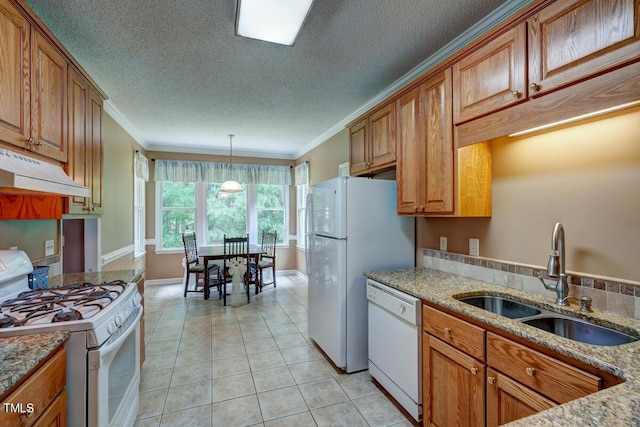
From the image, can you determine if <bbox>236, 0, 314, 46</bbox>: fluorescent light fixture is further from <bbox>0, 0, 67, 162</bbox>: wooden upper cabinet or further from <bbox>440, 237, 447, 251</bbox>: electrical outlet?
<bbox>440, 237, 447, 251</bbox>: electrical outlet

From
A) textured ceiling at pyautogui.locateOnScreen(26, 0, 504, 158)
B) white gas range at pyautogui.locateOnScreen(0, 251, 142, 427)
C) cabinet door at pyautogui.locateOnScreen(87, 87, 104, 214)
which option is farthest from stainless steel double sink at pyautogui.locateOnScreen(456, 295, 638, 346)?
cabinet door at pyautogui.locateOnScreen(87, 87, 104, 214)

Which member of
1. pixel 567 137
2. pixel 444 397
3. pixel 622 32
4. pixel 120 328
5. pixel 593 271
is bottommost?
pixel 444 397

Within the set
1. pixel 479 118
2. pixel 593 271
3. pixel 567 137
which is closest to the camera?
pixel 593 271

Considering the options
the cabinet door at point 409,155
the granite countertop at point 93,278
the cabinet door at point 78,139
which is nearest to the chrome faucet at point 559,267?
the cabinet door at point 409,155

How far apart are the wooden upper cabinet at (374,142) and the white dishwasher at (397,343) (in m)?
1.10

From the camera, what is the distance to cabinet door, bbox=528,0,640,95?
114 cm

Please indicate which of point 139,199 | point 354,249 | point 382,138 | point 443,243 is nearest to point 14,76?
point 354,249

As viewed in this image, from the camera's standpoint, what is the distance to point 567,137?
5.46ft

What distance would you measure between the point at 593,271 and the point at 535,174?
2.02 feet

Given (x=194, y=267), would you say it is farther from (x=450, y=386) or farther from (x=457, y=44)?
(x=457, y=44)

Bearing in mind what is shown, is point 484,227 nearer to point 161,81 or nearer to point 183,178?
point 161,81

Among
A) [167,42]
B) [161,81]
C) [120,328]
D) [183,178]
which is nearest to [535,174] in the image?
[120,328]

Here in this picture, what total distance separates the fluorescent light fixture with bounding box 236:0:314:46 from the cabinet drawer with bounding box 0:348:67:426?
1932mm

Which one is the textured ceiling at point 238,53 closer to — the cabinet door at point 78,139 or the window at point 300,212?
the cabinet door at point 78,139
